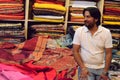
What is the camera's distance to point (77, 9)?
391cm

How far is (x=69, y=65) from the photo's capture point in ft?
10.6

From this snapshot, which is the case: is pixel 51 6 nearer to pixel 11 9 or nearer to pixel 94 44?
pixel 11 9

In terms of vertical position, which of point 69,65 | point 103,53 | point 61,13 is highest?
point 61,13

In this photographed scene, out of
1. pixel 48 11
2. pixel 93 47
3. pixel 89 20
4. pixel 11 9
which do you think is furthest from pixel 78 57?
pixel 11 9

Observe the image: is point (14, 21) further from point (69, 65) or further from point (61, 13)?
point (69, 65)

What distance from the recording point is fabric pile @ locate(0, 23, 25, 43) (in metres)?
3.79

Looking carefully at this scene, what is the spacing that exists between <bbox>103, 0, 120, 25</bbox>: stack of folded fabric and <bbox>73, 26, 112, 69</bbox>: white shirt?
53.9 inches

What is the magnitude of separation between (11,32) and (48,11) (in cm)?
53

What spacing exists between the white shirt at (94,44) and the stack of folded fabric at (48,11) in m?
1.28

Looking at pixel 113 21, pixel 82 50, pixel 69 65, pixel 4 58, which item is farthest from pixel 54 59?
pixel 113 21

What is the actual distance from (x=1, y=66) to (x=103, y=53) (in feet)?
3.37

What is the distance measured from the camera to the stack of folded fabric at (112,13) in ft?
12.9

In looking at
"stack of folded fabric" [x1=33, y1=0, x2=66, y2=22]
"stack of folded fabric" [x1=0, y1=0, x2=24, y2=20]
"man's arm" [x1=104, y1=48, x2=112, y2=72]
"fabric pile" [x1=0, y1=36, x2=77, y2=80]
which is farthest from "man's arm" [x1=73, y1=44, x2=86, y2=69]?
"stack of folded fabric" [x1=0, y1=0, x2=24, y2=20]

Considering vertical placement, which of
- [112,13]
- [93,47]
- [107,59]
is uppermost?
[112,13]
